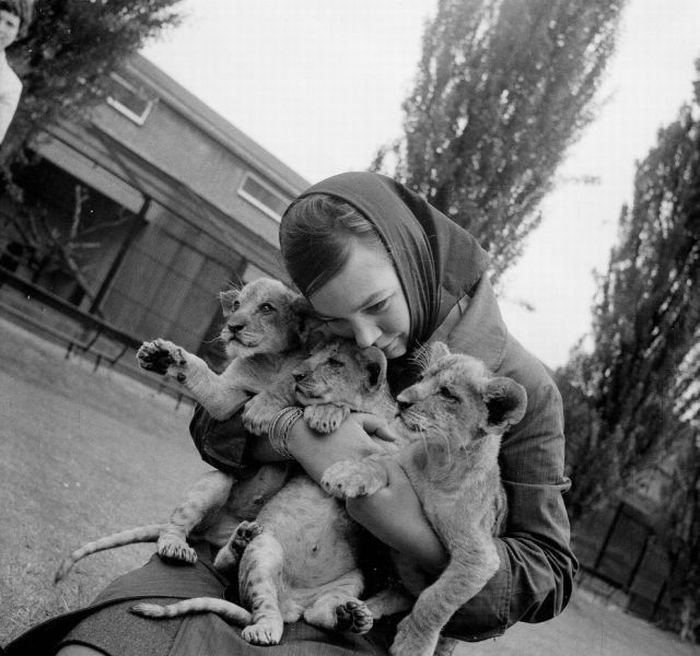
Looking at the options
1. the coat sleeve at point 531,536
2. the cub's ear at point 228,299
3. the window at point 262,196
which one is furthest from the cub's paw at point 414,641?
the window at point 262,196

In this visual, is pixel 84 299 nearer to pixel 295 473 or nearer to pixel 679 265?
pixel 679 265

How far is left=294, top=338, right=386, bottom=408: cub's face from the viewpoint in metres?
2.69

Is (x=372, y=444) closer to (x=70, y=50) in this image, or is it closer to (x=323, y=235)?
(x=323, y=235)

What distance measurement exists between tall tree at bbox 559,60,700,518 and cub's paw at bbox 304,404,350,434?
1573cm

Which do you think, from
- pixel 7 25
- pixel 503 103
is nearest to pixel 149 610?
pixel 7 25

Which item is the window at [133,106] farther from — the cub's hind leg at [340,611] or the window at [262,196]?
the cub's hind leg at [340,611]

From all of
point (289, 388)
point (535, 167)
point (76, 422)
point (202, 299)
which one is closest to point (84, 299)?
point (202, 299)

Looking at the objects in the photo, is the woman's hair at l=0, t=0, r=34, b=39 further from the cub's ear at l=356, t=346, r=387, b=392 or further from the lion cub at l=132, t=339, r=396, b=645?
the cub's ear at l=356, t=346, r=387, b=392

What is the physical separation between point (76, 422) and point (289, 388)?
748 centimetres

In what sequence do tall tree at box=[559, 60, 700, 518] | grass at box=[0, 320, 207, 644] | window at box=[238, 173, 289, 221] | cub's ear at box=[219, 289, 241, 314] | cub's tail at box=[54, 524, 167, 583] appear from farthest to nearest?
window at box=[238, 173, 289, 221]
tall tree at box=[559, 60, 700, 518]
grass at box=[0, 320, 207, 644]
cub's ear at box=[219, 289, 241, 314]
cub's tail at box=[54, 524, 167, 583]

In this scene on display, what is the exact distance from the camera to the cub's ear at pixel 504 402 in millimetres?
2375

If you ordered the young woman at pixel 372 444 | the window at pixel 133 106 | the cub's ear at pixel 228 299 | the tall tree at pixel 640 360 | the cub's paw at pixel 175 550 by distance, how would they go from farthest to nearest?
1. the window at pixel 133 106
2. the tall tree at pixel 640 360
3. the cub's ear at pixel 228 299
4. the cub's paw at pixel 175 550
5. the young woman at pixel 372 444

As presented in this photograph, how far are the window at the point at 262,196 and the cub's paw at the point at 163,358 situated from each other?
66.8 feet

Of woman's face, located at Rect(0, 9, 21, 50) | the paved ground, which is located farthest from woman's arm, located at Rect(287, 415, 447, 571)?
woman's face, located at Rect(0, 9, 21, 50)
